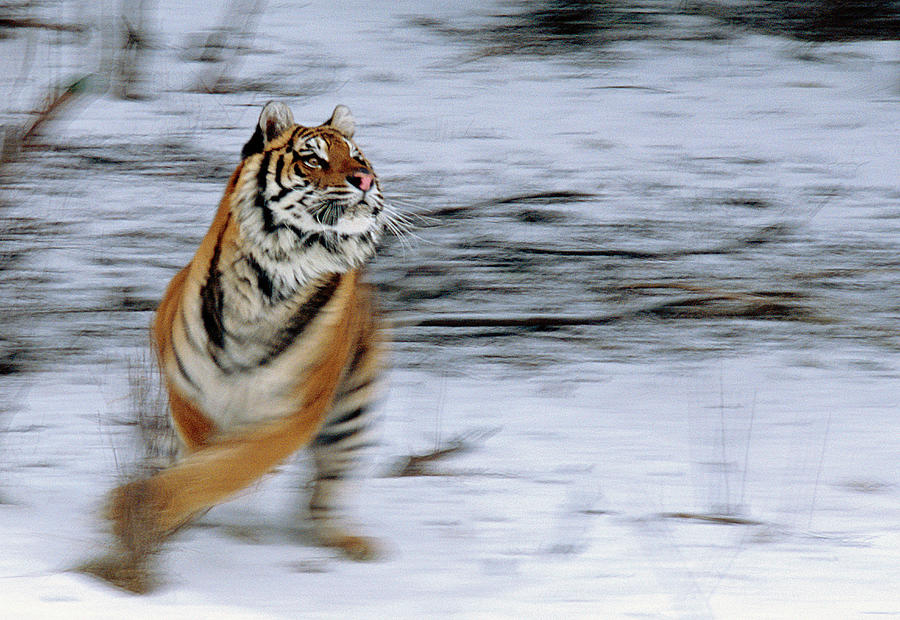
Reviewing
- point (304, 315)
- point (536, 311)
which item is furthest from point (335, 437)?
point (536, 311)

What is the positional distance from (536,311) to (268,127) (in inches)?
116

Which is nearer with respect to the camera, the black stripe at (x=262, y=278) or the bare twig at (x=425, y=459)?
the black stripe at (x=262, y=278)

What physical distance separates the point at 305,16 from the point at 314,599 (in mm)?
7770

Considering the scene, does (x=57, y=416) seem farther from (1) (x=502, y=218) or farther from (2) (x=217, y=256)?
(1) (x=502, y=218)

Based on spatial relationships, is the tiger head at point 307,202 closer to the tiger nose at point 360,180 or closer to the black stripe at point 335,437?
the tiger nose at point 360,180

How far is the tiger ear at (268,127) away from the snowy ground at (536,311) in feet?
3.12

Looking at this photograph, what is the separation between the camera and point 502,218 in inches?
287

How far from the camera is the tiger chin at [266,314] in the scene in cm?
347

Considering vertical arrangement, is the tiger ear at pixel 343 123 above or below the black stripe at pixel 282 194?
above

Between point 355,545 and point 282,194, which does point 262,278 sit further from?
point 355,545

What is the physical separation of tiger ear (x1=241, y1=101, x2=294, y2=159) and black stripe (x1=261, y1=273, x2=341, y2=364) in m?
0.44

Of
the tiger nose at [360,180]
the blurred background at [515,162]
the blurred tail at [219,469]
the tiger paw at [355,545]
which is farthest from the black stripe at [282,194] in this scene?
the blurred background at [515,162]

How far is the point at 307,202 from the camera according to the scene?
3646mm

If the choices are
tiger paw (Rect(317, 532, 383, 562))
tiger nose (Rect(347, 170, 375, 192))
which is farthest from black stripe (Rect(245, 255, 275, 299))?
tiger paw (Rect(317, 532, 383, 562))
